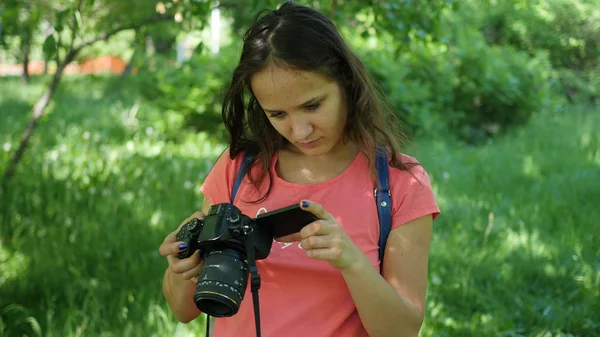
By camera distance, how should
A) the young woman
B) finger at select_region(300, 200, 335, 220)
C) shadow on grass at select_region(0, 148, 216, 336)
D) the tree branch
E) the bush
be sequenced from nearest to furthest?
finger at select_region(300, 200, 335, 220) < the young woman < shadow on grass at select_region(0, 148, 216, 336) < the tree branch < the bush

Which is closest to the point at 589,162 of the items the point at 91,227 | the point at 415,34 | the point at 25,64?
the point at 415,34

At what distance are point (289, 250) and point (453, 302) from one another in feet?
5.77

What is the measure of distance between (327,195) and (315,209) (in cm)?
30

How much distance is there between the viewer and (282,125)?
73.4 inches

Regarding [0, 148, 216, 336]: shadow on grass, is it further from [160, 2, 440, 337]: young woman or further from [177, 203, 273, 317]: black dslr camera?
[177, 203, 273, 317]: black dslr camera

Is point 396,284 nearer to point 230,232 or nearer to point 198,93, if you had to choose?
point 230,232

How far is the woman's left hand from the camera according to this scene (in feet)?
5.28

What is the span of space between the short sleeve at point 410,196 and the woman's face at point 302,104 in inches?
8.0

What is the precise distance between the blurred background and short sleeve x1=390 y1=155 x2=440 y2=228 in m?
0.30

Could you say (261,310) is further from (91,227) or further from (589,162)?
(589,162)

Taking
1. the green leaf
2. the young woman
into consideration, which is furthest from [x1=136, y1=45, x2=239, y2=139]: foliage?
the young woman

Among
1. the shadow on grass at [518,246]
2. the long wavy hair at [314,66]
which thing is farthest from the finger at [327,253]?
the shadow on grass at [518,246]

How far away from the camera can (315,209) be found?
1.61m

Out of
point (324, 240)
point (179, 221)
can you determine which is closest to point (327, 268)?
point (324, 240)
